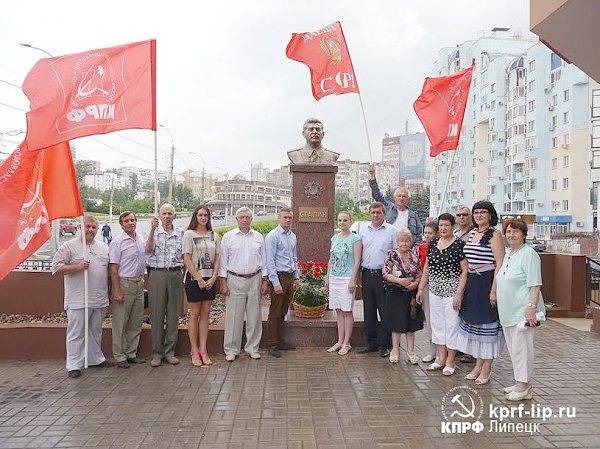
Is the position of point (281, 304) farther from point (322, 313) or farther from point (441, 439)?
point (441, 439)

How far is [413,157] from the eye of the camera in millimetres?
36531

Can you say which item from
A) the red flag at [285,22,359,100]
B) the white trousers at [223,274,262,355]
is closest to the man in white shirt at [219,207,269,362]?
the white trousers at [223,274,262,355]

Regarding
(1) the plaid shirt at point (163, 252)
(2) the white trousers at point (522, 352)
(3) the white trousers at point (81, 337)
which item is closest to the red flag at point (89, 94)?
(1) the plaid shirt at point (163, 252)

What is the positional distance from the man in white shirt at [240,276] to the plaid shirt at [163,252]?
1.73 ft

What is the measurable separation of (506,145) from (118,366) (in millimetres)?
50907

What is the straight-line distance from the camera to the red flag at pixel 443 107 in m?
7.30

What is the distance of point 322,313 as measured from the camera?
6.40 meters

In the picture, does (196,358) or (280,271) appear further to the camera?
(280,271)

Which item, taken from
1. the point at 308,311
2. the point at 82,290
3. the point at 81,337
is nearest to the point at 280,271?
the point at 308,311

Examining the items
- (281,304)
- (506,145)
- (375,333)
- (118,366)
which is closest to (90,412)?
(118,366)

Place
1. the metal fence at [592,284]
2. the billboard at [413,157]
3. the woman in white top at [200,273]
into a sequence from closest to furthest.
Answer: the woman in white top at [200,273] → the metal fence at [592,284] → the billboard at [413,157]

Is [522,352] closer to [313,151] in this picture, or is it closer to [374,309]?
[374,309]

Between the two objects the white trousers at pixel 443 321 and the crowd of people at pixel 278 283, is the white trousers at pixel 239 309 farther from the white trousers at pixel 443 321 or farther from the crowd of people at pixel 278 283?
the white trousers at pixel 443 321

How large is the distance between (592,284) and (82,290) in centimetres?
900
